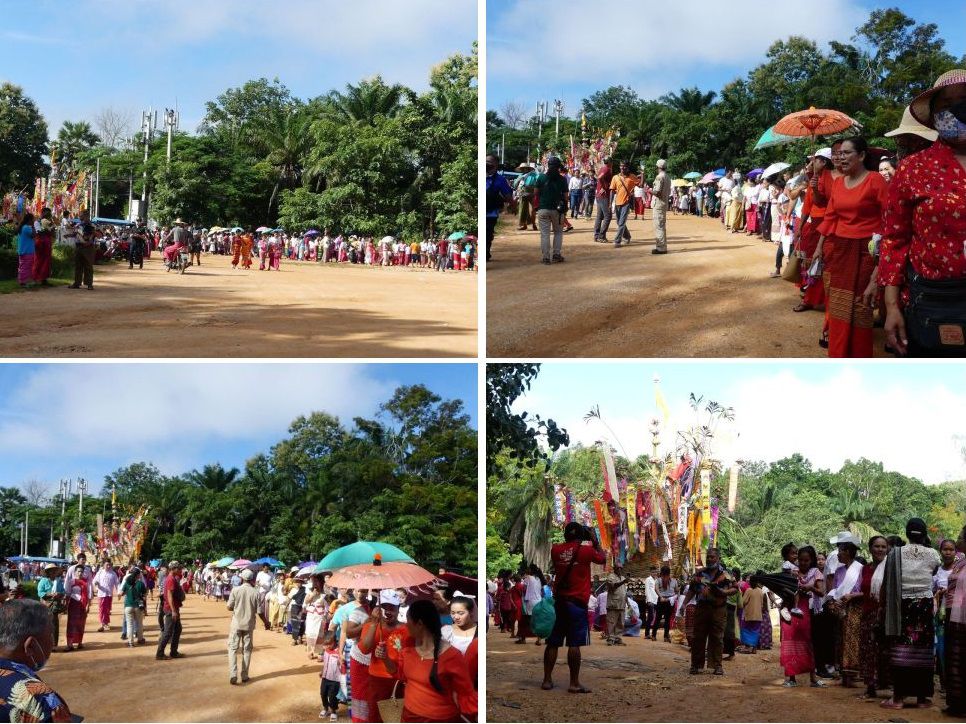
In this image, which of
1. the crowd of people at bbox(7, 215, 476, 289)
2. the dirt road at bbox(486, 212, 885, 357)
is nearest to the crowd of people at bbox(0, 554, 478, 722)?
the dirt road at bbox(486, 212, 885, 357)

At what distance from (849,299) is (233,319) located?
27.1 ft

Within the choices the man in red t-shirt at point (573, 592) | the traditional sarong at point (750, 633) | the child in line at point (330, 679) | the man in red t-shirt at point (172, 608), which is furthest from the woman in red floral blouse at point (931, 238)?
the man in red t-shirt at point (172, 608)

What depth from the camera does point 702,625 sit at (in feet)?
24.8

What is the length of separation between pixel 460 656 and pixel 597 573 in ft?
29.3

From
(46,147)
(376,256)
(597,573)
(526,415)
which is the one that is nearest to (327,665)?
(526,415)

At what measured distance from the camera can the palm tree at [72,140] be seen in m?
16.7

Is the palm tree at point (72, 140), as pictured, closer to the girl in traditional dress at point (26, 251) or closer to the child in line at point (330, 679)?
the girl in traditional dress at point (26, 251)

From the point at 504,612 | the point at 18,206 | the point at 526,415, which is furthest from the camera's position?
the point at 18,206

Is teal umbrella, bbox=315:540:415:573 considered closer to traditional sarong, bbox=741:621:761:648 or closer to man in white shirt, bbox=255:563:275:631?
traditional sarong, bbox=741:621:761:648

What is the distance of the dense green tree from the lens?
52.7 feet

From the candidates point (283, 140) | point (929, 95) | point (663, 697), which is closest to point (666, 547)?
point (663, 697)

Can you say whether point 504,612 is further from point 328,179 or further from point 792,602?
point 328,179

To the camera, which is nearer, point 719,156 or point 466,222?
point 719,156

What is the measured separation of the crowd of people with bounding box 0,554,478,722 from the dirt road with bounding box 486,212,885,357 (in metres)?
2.11
